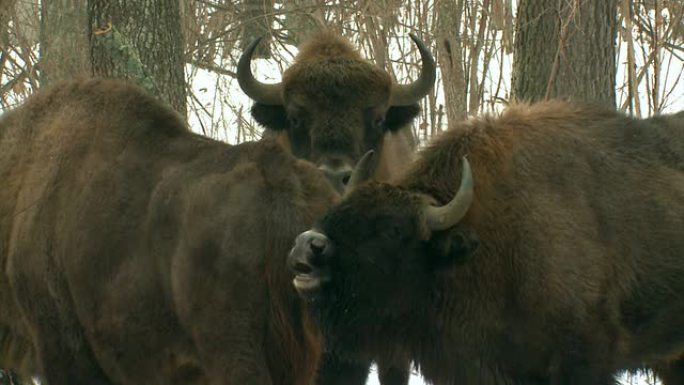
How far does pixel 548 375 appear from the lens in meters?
6.48

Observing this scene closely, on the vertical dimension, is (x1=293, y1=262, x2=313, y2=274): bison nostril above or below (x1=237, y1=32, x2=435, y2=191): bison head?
below

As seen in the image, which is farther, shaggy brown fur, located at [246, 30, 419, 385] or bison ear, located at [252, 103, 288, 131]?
bison ear, located at [252, 103, 288, 131]

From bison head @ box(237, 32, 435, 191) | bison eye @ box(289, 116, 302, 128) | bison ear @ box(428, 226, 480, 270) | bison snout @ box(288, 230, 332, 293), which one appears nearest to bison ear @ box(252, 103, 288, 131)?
bison head @ box(237, 32, 435, 191)

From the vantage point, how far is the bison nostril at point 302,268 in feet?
19.2

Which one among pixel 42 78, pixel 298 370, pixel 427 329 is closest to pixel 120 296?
pixel 298 370

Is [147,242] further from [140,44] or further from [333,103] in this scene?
[140,44]

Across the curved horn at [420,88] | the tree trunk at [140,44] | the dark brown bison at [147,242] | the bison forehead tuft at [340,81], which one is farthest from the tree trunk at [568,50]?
the dark brown bison at [147,242]

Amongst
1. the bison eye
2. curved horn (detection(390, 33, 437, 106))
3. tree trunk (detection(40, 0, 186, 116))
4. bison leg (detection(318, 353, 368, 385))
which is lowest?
bison leg (detection(318, 353, 368, 385))

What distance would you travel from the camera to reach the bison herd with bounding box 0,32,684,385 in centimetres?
605

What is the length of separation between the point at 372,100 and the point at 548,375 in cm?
290

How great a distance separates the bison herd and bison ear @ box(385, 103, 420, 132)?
209 centimetres

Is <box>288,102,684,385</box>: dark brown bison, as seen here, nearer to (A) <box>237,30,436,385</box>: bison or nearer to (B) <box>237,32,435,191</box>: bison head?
(A) <box>237,30,436,385</box>: bison

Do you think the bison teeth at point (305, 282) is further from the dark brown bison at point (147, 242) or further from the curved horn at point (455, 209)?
the curved horn at point (455, 209)

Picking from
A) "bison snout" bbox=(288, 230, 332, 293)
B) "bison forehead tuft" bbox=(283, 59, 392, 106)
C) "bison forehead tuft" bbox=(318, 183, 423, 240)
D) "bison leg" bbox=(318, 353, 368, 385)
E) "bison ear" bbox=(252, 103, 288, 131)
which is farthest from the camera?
"bison ear" bbox=(252, 103, 288, 131)
